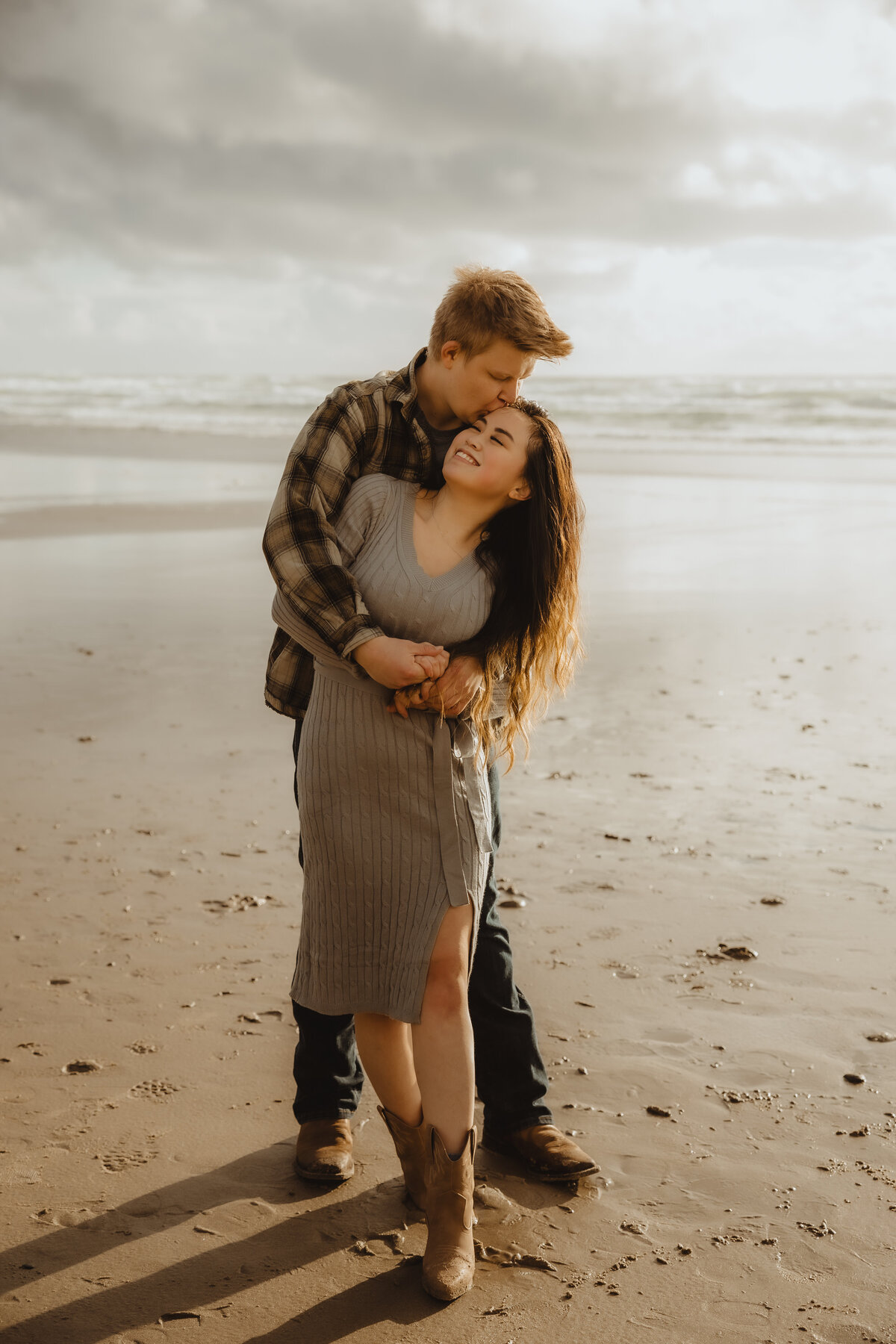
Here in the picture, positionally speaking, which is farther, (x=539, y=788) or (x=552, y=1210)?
(x=539, y=788)

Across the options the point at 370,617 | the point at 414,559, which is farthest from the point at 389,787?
the point at 414,559

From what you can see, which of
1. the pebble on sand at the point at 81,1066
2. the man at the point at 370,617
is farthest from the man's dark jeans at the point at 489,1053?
the pebble on sand at the point at 81,1066

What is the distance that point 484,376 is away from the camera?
2.54 m

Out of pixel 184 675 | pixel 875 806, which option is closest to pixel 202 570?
pixel 184 675

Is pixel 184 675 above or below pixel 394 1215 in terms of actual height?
above

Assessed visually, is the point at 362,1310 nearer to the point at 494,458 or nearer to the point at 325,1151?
the point at 325,1151

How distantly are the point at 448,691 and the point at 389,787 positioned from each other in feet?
0.77

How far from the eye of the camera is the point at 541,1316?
2387mm

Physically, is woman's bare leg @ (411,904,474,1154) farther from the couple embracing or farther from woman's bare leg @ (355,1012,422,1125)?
woman's bare leg @ (355,1012,422,1125)

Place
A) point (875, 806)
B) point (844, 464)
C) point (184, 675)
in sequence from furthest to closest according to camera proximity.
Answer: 1. point (844, 464)
2. point (184, 675)
3. point (875, 806)

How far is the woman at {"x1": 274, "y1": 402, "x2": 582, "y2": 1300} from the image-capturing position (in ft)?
8.12

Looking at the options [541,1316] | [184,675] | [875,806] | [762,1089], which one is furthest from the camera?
[184,675]

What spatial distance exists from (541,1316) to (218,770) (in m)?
3.31

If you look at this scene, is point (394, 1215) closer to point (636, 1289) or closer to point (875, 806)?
point (636, 1289)
